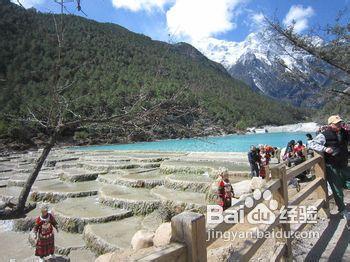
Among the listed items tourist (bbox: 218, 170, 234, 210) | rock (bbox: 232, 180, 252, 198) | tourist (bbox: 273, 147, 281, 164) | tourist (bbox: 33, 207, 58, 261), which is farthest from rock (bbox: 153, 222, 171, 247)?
tourist (bbox: 273, 147, 281, 164)

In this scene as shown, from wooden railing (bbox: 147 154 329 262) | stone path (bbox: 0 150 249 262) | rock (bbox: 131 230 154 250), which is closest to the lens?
wooden railing (bbox: 147 154 329 262)

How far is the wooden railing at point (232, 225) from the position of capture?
221cm

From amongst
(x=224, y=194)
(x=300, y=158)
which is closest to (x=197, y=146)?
(x=300, y=158)

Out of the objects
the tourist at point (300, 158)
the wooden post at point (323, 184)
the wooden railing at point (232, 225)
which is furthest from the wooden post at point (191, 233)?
the tourist at point (300, 158)

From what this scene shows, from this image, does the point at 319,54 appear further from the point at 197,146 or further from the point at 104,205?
the point at 197,146

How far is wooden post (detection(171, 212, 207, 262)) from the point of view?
221 centimetres

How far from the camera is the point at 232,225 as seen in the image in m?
2.95

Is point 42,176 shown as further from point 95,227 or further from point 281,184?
point 281,184

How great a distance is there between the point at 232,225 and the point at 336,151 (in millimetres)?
3023

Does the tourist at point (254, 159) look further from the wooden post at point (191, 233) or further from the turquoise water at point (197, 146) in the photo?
the turquoise water at point (197, 146)

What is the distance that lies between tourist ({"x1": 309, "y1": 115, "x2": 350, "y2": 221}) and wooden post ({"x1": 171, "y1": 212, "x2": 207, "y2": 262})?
11.4 ft

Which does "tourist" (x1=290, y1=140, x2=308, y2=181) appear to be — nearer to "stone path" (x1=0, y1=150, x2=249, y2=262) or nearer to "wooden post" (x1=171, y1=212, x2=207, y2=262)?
"stone path" (x1=0, y1=150, x2=249, y2=262)

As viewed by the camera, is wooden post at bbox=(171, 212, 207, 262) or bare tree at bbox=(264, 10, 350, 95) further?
bare tree at bbox=(264, 10, 350, 95)

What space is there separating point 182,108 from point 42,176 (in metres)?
14.2
